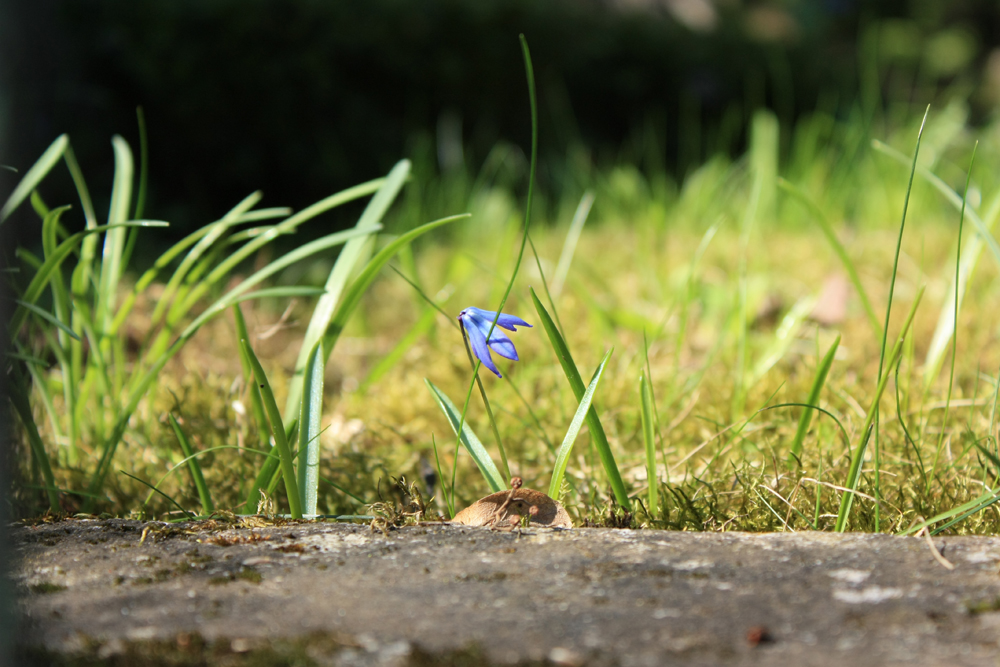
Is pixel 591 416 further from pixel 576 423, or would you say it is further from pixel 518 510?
pixel 518 510

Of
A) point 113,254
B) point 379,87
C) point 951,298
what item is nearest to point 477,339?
point 113,254

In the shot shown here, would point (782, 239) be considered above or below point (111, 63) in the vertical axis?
below

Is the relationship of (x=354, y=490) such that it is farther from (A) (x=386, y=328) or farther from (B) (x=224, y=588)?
(A) (x=386, y=328)

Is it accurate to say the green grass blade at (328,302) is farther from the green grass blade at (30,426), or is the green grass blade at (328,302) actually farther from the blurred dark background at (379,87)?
the blurred dark background at (379,87)

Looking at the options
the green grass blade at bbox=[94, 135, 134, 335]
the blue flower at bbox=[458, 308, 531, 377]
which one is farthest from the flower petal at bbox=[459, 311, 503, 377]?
the green grass blade at bbox=[94, 135, 134, 335]

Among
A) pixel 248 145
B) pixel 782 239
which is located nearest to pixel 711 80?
pixel 782 239

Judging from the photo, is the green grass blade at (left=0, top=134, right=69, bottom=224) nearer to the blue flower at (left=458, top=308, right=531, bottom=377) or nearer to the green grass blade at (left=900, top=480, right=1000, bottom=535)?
the blue flower at (left=458, top=308, right=531, bottom=377)
